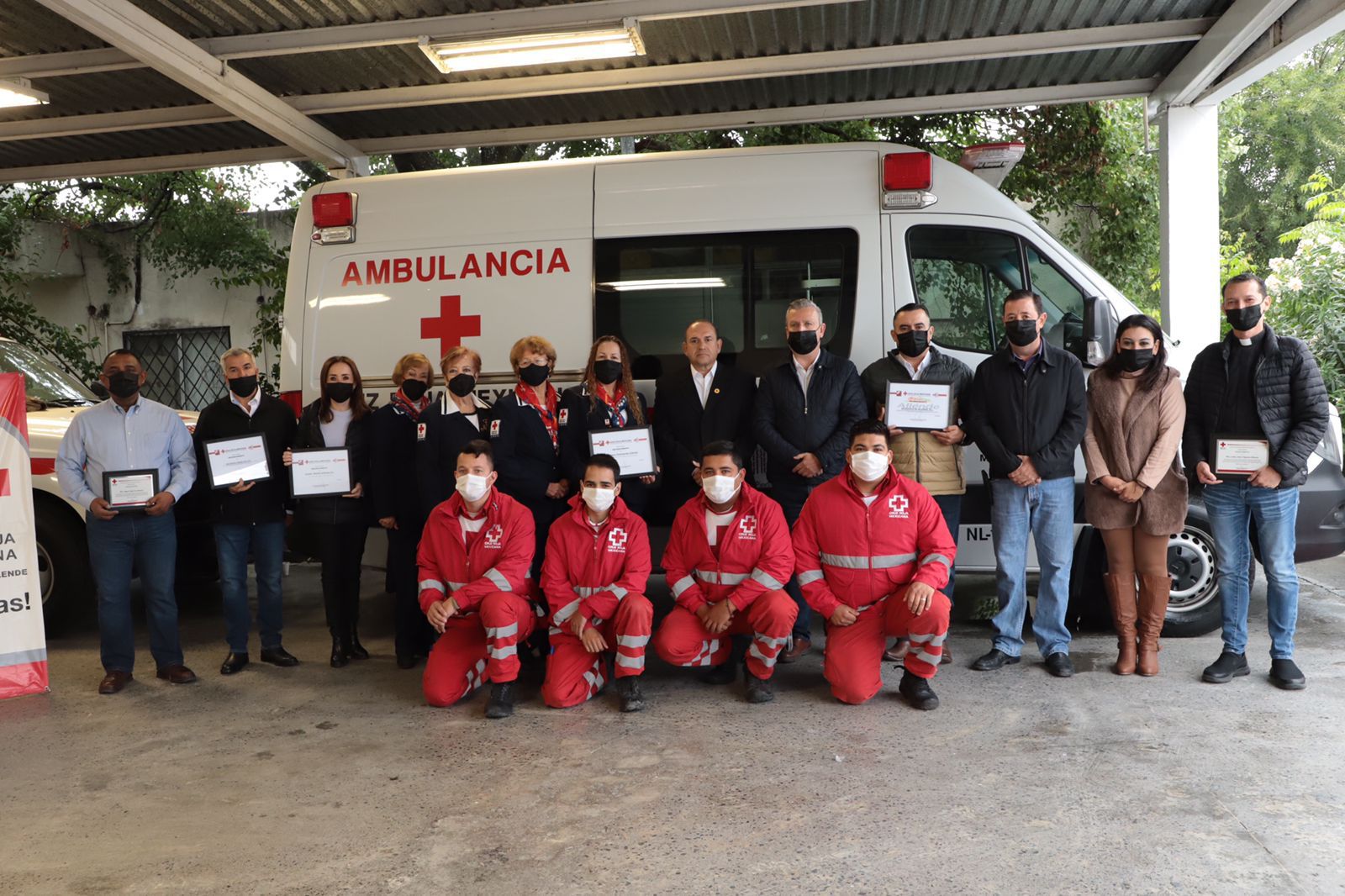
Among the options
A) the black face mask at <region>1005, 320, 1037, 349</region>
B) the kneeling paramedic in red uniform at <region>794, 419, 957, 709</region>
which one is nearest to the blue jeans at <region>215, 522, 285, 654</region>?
the kneeling paramedic in red uniform at <region>794, 419, 957, 709</region>

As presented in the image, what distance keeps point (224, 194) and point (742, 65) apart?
7479mm

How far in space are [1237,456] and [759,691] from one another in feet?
7.68

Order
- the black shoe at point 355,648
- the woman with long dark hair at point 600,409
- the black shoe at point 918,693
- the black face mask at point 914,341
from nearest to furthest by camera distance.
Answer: the black shoe at point 918,693, the black face mask at point 914,341, the woman with long dark hair at point 600,409, the black shoe at point 355,648

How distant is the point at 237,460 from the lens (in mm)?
5254

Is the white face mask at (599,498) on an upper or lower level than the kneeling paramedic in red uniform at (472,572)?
upper

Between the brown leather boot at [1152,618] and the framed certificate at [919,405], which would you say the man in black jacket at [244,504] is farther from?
the brown leather boot at [1152,618]

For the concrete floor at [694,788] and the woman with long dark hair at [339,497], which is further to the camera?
the woman with long dark hair at [339,497]

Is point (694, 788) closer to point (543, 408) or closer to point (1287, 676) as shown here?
point (543, 408)

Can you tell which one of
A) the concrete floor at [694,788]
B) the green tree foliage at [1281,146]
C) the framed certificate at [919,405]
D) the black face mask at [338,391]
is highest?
the green tree foliage at [1281,146]

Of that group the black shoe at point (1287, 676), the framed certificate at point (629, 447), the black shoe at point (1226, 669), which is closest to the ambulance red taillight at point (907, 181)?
the framed certificate at point (629, 447)

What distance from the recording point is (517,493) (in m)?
5.22

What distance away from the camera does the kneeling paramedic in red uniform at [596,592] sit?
466cm

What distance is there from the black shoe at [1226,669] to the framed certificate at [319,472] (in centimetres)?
420

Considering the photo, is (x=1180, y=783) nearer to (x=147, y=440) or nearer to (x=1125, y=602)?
(x=1125, y=602)
